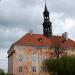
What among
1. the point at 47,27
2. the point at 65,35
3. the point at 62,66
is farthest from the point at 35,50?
the point at 62,66

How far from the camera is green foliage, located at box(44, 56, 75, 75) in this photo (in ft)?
230

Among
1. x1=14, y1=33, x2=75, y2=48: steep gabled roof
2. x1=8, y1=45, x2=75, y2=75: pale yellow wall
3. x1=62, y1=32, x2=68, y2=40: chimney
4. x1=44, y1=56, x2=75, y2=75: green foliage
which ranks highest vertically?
x1=62, y1=32, x2=68, y2=40: chimney

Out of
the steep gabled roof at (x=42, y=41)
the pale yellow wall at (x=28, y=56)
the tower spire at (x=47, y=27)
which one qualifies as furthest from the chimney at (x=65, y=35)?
the pale yellow wall at (x=28, y=56)

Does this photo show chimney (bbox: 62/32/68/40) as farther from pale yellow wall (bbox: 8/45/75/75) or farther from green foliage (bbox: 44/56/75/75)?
green foliage (bbox: 44/56/75/75)

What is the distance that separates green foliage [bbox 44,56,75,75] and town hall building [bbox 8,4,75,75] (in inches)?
681

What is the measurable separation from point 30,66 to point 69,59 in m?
28.5

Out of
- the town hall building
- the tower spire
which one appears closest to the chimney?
the town hall building

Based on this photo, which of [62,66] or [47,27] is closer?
[62,66]

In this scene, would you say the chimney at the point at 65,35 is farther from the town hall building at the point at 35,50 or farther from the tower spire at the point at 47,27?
the tower spire at the point at 47,27

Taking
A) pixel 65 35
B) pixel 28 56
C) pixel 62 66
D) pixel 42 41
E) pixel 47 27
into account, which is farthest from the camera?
pixel 65 35

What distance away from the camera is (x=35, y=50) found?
99.8m

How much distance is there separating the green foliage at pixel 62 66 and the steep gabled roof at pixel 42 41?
22.3 m

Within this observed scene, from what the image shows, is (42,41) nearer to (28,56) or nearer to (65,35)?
(28,56)

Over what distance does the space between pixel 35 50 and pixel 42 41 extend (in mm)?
4317
